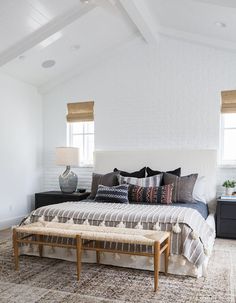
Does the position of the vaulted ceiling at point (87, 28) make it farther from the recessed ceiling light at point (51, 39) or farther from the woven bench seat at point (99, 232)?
the woven bench seat at point (99, 232)

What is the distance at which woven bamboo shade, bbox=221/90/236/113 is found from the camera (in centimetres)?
511

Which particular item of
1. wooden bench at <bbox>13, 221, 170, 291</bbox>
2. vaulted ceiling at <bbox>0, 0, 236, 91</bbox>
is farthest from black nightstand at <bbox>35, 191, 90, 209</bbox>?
vaulted ceiling at <bbox>0, 0, 236, 91</bbox>

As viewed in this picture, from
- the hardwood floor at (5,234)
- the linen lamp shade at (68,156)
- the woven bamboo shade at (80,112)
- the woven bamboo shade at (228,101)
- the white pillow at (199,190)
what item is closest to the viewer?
the hardwood floor at (5,234)

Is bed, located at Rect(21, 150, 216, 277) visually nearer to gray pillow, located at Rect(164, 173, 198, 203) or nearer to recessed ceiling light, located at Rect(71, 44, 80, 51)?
gray pillow, located at Rect(164, 173, 198, 203)

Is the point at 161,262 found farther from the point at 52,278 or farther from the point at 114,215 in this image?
the point at 52,278

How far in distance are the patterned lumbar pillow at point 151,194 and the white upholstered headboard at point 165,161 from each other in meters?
0.84

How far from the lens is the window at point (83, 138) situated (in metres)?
6.15

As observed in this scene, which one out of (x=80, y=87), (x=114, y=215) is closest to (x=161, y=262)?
(x=114, y=215)

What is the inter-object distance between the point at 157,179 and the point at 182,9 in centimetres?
236

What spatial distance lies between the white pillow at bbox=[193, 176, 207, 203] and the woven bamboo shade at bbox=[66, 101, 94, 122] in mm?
2268

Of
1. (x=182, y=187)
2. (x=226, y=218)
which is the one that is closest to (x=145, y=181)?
A: (x=182, y=187)

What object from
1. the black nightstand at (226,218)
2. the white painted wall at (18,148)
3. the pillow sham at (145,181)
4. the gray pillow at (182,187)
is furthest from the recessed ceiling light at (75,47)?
the black nightstand at (226,218)

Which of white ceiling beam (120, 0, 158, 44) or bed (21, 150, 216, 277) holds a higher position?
white ceiling beam (120, 0, 158, 44)

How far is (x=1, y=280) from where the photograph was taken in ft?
10.1
